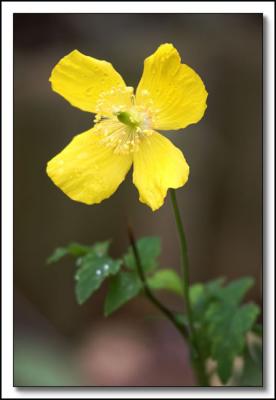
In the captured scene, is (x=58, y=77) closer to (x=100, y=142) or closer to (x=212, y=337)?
(x=100, y=142)

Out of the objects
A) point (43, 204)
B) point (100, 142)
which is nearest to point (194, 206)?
point (43, 204)

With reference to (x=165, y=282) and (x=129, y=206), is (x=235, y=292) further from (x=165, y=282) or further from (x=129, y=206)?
(x=129, y=206)

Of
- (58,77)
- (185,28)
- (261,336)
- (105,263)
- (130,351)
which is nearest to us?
(58,77)

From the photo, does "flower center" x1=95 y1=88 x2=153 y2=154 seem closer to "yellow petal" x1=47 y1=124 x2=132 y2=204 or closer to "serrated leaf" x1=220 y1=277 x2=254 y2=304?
"yellow petal" x1=47 y1=124 x2=132 y2=204

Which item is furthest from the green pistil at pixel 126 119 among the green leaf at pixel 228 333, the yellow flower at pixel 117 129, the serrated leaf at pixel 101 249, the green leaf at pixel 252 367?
the green leaf at pixel 252 367

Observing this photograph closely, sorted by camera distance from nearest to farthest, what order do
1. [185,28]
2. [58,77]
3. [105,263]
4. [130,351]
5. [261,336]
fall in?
[58,77]
[105,263]
[261,336]
[185,28]
[130,351]

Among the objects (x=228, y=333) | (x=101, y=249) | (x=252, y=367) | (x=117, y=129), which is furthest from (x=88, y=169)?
(x=252, y=367)

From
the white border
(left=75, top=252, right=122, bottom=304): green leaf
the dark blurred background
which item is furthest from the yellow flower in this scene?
the dark blurred background
